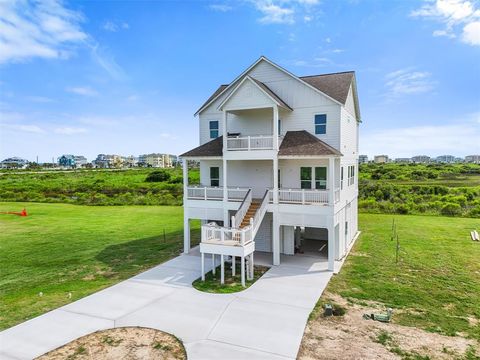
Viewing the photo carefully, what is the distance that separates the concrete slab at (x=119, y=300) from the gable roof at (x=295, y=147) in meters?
7.65

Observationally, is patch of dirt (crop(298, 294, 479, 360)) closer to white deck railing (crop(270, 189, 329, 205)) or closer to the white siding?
white deck railing (crop(270, 189, 329, 205))

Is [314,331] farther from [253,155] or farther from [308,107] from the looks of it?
[308,107]

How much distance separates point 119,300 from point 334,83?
1574cm

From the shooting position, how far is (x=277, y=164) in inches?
→ 639

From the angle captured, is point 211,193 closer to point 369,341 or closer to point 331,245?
point 331,245

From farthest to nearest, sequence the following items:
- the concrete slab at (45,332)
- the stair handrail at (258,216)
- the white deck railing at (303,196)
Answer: the white deck railing at (303,196) < the stair handrail at (258,216) < the concrete slab at (45,332)

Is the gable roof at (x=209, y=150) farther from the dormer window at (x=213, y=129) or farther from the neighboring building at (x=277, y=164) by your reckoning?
the dormer window at (x=213, y=129)

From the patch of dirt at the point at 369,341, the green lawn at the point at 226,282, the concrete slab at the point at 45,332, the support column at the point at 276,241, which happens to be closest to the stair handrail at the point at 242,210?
the support column at the point at 276,241

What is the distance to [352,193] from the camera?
69.2 feet

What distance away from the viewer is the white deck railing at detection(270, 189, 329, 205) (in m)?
15.3

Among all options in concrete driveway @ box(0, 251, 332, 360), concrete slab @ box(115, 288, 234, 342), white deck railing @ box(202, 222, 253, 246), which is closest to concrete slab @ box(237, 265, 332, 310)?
concrete driveway @ box(0, 251, 332, 360)

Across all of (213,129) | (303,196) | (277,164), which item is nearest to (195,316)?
(303,196)

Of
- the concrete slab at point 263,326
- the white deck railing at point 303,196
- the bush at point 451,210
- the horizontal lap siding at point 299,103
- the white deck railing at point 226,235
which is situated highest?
the horizontal lap siding at point 299,103

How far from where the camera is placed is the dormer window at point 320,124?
16.9m
